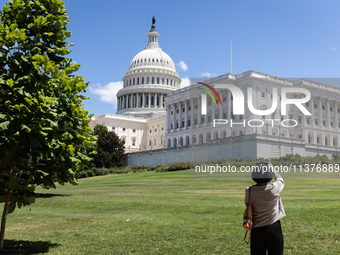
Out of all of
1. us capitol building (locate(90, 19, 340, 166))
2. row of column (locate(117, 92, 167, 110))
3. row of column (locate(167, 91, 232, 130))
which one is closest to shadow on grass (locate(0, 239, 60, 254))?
us capitol building (locate(90, 19, 340, 166))

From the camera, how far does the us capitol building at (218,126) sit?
5500cm

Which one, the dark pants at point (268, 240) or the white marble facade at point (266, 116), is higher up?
the white marble facade at point (266, 116)

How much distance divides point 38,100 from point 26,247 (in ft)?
15.2

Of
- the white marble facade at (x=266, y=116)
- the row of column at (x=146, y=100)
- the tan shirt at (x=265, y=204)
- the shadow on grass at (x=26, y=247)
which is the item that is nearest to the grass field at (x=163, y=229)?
the shadow on grass at (x=26, y=247)

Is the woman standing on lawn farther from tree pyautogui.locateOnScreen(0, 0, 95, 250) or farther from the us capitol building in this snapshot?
the us capitol building

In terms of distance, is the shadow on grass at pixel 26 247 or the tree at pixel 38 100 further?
the shadow on grass at pixel 26 247

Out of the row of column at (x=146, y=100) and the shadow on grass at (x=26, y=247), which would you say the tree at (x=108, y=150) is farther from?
the row of column at (x=146, y=100)

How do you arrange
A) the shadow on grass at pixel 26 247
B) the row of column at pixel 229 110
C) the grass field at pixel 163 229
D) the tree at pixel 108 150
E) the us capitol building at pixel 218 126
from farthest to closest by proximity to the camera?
the tree at pixel 108 150
the row of column at pixel 229 110
the us capitol building at pixel 218 126
the grass field at pixel 163 229
the shadow on grass at pixel 26 247

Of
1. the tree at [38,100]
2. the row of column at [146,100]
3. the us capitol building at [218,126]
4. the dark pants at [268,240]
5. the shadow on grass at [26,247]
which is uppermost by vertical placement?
the row of column at [146,100]

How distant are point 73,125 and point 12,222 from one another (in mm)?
8137

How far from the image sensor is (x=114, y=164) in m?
81.9

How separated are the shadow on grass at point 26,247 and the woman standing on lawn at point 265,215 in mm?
6505

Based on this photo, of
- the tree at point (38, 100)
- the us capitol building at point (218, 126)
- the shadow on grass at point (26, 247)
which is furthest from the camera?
the us capitol building at point (218, 126)

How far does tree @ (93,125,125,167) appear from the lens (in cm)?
7894
